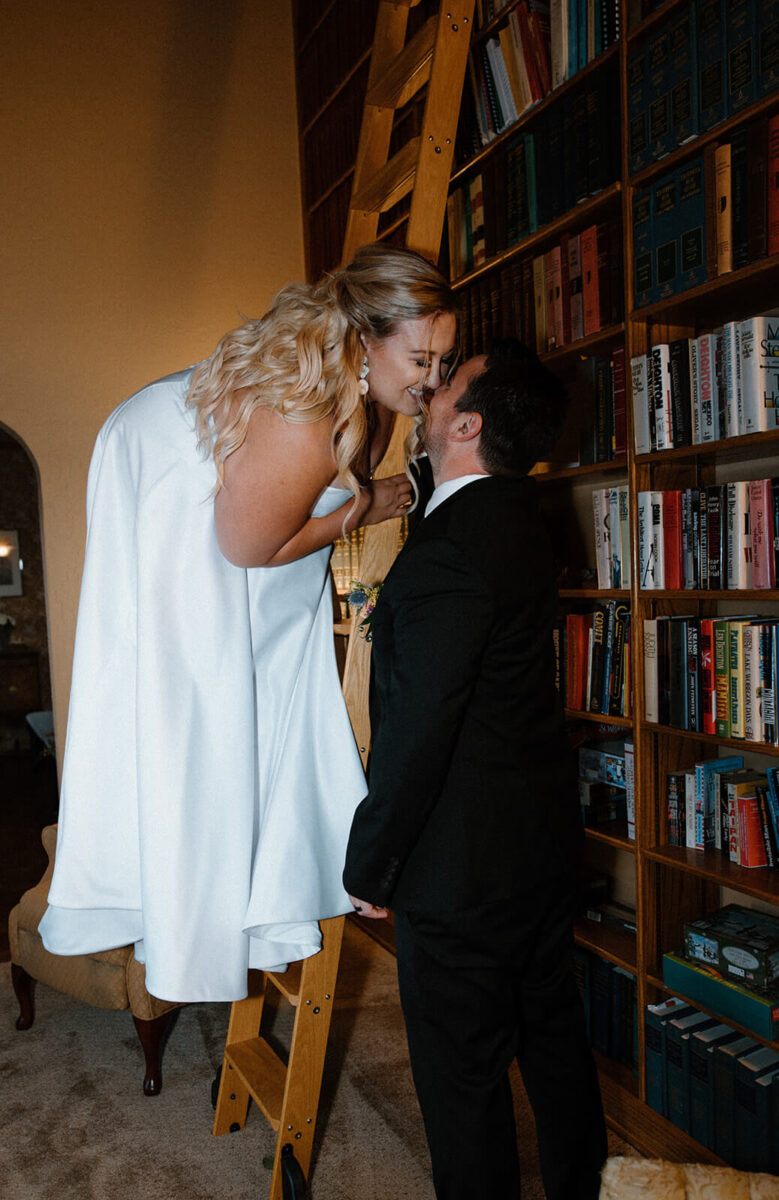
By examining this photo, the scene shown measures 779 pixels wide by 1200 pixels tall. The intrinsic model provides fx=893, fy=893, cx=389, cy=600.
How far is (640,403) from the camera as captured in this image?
2006 mm

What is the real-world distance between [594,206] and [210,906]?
173 cm

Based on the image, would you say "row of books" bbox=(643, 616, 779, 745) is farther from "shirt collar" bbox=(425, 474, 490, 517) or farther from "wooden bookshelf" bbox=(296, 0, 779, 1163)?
"shirt collar" bbox=(425, 474, 490, 517)

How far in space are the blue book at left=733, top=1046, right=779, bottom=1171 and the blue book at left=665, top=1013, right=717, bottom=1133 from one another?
0.13 metres

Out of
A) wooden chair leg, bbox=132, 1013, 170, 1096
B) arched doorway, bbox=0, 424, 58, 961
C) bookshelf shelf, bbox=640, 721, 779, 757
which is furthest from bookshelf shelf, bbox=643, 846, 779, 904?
arched doorway, bbox=0, 424, 58, 961

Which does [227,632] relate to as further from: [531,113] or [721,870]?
[531,113]

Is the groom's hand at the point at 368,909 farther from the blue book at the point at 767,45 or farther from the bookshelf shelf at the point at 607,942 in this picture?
the blue book at the point at 767,45

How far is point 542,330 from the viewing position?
2.32 meters

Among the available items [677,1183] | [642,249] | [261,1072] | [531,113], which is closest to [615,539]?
[642,249]

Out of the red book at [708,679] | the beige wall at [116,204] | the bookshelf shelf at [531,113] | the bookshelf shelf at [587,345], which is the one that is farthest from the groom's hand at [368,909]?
the beige wall at [116,204]

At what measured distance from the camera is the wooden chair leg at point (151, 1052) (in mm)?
2299

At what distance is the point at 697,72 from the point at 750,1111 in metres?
2.09

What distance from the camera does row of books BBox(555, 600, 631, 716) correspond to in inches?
84.6

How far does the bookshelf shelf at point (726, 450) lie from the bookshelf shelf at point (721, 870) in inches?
34.2

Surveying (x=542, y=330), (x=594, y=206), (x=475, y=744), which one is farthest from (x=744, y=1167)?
(x=594, y=206)
